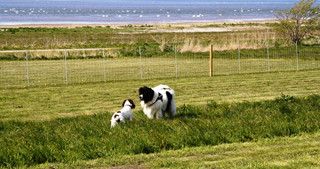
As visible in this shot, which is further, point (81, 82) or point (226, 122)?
point (81, 82)

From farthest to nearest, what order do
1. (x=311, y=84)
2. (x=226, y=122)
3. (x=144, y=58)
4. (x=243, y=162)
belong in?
(x=144, y=58) < (x=311, y=84) < (x=226, y=122) < (x=243, y=162)

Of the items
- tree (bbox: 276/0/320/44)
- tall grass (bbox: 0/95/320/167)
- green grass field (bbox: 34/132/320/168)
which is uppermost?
tree (bbox: 276/0/320/44)

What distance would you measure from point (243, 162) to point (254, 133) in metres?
2.22

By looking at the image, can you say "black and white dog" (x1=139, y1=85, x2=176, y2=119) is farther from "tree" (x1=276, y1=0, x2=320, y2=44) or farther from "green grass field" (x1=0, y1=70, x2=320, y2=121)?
"tree" (x1=276, y1=0, x2=320, y2=44)

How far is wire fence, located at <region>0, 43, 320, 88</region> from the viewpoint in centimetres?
2614

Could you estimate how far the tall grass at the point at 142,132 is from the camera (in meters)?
9.13

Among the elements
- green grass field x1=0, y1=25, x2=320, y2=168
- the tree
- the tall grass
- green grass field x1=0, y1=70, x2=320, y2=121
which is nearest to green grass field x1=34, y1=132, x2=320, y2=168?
green grass field x1=0, y1=25, x2=320, y2=168

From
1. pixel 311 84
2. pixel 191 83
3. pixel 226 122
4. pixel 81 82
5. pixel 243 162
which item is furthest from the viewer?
pixel 81 82

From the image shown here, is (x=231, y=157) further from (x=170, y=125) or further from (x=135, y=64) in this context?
(x=135, y=64)

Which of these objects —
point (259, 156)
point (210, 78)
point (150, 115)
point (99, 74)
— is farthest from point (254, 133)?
point (99, 74)

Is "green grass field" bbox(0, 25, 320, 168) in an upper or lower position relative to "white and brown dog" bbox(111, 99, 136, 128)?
lower

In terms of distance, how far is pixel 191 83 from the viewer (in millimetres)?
22609

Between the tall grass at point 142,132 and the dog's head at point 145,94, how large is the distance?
0.54 m

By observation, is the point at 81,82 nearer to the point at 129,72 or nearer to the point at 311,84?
the point at 129,72
